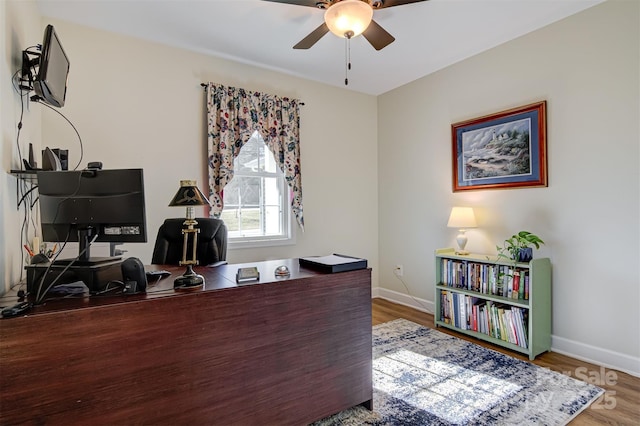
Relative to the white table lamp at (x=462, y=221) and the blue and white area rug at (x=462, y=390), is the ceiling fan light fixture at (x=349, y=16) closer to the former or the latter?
the white table lamp at (x=462, y=221)

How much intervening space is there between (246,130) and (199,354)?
8.22 feet

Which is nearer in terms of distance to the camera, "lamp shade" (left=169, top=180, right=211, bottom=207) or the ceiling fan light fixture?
"lamp shade" (left=169, top=180, right=211, bottom=207)

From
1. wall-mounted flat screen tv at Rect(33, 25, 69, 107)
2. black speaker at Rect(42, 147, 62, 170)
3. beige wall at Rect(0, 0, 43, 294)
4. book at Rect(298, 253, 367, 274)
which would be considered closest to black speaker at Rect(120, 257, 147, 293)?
beige wall at Rect(0, 0, 43, 294)

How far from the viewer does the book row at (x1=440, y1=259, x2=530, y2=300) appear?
2688mm

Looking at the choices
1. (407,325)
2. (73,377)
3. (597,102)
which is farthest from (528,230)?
(73,377)

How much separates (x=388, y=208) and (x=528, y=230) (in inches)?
67.8

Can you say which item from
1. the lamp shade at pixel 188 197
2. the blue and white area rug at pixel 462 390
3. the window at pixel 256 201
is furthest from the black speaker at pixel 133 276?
the window at pixel 256 201

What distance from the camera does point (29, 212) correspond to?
2.00 metres

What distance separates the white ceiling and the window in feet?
3.10

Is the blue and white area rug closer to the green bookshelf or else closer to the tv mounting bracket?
the green bookshelf

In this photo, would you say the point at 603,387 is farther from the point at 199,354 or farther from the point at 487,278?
the point at 199,354

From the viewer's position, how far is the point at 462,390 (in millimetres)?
2107

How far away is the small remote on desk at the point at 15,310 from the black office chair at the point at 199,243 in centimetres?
152

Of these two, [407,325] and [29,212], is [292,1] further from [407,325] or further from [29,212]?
[407,325]
